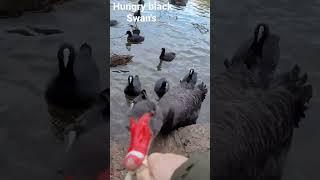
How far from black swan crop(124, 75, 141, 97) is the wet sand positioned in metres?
0.35

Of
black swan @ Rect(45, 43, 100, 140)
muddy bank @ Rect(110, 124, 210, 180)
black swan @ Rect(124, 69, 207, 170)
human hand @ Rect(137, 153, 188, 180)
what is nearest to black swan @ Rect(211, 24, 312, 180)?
human hand @ Rect(137, 153, 188, 180)

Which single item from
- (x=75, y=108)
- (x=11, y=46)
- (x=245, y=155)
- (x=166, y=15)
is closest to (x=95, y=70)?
(x=75, y=108)

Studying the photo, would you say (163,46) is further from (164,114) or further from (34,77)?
(164,114)

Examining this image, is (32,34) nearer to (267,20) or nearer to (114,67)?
(114,67)

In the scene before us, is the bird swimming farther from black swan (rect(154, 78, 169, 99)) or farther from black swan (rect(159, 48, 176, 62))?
black swan (rect(154, 78, 169, 99))

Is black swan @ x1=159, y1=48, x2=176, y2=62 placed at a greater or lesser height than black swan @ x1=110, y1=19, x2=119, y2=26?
lesser

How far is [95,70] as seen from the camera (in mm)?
6969

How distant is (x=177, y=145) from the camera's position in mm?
6055

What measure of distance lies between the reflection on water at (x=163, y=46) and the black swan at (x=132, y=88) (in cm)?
13

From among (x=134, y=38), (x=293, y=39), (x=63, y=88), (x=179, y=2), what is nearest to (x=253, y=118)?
(x=63, y=88)

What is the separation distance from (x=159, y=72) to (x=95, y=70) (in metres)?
2.16

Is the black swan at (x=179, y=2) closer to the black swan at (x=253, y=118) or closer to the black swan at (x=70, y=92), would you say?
the black swan at (x=70, y=92)

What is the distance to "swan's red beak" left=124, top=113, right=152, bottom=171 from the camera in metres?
3.61

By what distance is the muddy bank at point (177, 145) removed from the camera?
17.9ft
